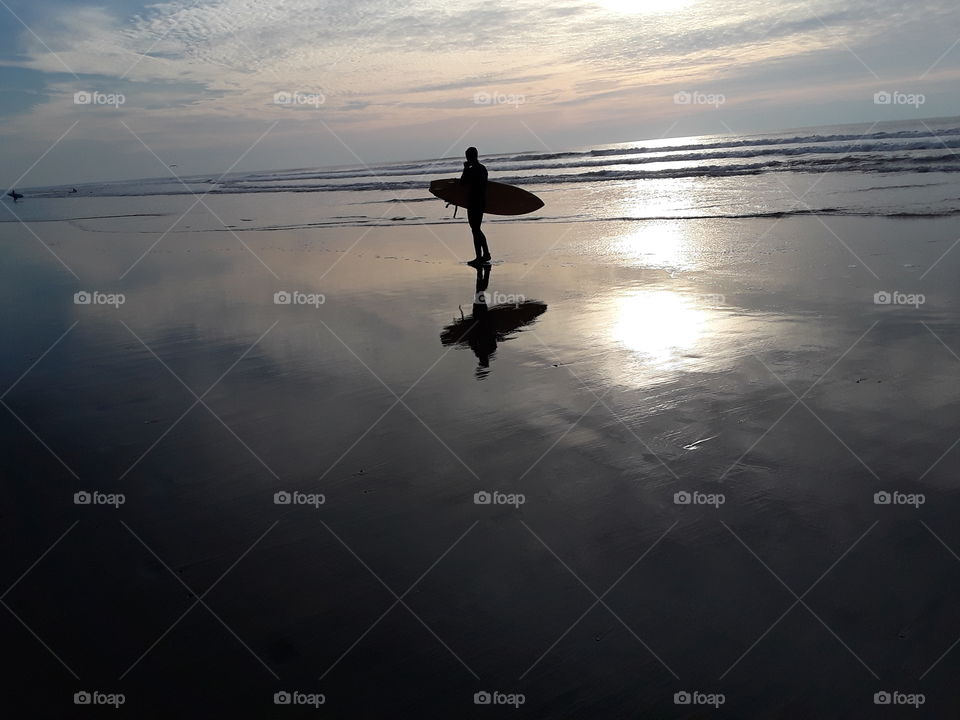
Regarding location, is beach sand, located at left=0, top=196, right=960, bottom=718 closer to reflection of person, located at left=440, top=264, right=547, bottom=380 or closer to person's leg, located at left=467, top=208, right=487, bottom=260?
reflection of person, located at left=440, top=264, right=547, bottom=380

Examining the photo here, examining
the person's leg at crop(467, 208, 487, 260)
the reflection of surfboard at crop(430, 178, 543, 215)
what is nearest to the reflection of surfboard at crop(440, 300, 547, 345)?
the person's leg at crop(467, 208, 487, 260)

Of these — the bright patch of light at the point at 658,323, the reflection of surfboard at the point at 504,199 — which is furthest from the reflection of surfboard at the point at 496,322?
the reflection of surfboard at the point at 504,199

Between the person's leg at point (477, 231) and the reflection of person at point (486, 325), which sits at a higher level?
the person's leg at point (477, 231)

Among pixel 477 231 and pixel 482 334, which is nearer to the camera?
pixel 482 334

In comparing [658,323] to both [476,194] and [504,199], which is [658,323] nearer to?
[476,194]

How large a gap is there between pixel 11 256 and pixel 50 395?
43.5 feet

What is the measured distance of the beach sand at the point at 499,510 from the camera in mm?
3371

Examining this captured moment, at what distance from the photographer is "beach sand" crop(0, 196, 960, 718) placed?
3371 millimetres

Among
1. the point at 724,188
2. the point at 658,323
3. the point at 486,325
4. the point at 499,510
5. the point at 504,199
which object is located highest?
the point at 724,188

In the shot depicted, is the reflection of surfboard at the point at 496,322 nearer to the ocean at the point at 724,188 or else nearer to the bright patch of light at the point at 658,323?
the bright patch of light at the point at 658,323

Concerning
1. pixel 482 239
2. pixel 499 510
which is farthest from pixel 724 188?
pixel 499 510

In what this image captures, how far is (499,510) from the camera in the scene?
4.77 metres

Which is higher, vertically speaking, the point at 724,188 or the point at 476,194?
the point at 724,188

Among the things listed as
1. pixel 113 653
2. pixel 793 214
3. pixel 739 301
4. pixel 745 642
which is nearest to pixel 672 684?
pixel 745 642
